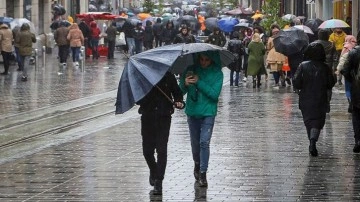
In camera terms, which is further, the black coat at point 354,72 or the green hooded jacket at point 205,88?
the black coat at point 354,72

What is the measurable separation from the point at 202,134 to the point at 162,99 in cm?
73

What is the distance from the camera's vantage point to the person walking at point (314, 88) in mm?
16281

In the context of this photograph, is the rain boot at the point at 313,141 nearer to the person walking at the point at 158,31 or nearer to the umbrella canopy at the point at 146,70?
the umbrella canopy at the point at 146,70

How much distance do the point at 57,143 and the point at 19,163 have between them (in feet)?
8.46

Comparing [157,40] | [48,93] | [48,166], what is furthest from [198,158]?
[157,40]

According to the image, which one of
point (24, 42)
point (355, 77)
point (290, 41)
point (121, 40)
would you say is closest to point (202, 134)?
point (355, 77)

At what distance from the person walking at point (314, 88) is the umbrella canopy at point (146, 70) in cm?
360

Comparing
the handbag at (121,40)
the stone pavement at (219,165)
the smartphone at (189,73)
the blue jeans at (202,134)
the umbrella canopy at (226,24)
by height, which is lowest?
the stone pavement at (219,165)

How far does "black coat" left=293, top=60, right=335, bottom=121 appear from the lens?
53.5 feet

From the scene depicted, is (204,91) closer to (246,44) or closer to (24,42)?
(246,44)

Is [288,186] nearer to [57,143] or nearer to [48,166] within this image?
[48,166]

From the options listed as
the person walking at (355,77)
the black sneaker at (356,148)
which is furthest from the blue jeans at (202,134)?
the black sneaker at (356,148)

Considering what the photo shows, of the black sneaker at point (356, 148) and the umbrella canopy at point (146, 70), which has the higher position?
the umbrella canopy at point (146, 70)

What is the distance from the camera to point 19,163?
15.8 m
